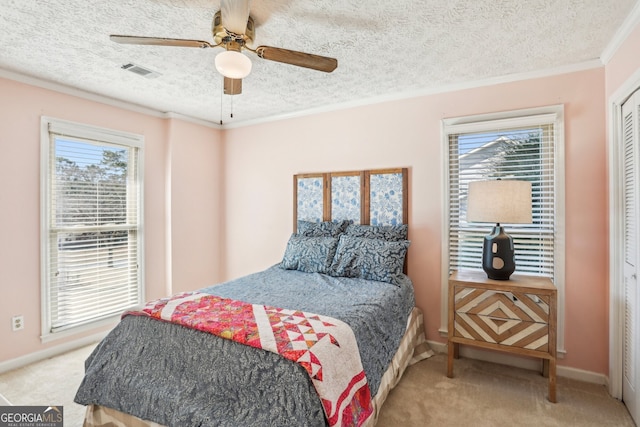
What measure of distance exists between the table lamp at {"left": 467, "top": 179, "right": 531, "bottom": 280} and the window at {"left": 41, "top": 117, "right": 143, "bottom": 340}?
3447mm

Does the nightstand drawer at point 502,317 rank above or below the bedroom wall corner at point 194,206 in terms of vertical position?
below

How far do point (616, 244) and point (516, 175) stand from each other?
32.3 inches

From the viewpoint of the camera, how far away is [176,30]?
2.07 meters

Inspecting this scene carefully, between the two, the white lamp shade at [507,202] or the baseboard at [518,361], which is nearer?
the white lamp shade at [507,202]

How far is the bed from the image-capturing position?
1437mm

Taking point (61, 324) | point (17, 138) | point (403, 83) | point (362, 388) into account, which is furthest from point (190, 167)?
point (362, 388)

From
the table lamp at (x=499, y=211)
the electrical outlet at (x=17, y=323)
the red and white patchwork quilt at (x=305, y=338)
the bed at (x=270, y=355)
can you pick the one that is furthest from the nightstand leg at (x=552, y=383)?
the electrical outlet at (x=17, y=323)

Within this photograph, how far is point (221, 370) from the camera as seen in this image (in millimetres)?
1555

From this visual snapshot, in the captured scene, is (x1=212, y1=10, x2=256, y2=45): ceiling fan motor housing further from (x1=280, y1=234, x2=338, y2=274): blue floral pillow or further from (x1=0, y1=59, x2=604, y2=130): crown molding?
(x1=280, y1=234, x2=338, y2=274): blue floral pillow

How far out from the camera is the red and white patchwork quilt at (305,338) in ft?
4.75

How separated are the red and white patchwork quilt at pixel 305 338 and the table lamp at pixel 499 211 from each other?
1.38 meters

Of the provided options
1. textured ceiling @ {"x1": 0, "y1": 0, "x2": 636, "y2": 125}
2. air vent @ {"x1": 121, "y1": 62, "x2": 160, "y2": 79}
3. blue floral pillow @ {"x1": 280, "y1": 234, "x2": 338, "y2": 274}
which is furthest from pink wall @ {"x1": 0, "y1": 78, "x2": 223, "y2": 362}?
blue floral pillow @ {"x1": 280, "y1": 234, "x2": 338, "y2": 274}

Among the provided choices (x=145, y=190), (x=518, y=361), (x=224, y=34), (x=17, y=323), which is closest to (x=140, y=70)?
(x=224, y=34)

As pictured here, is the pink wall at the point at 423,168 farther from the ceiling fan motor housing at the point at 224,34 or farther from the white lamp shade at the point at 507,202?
the ceiling fan motor housing at the point at 224,34
